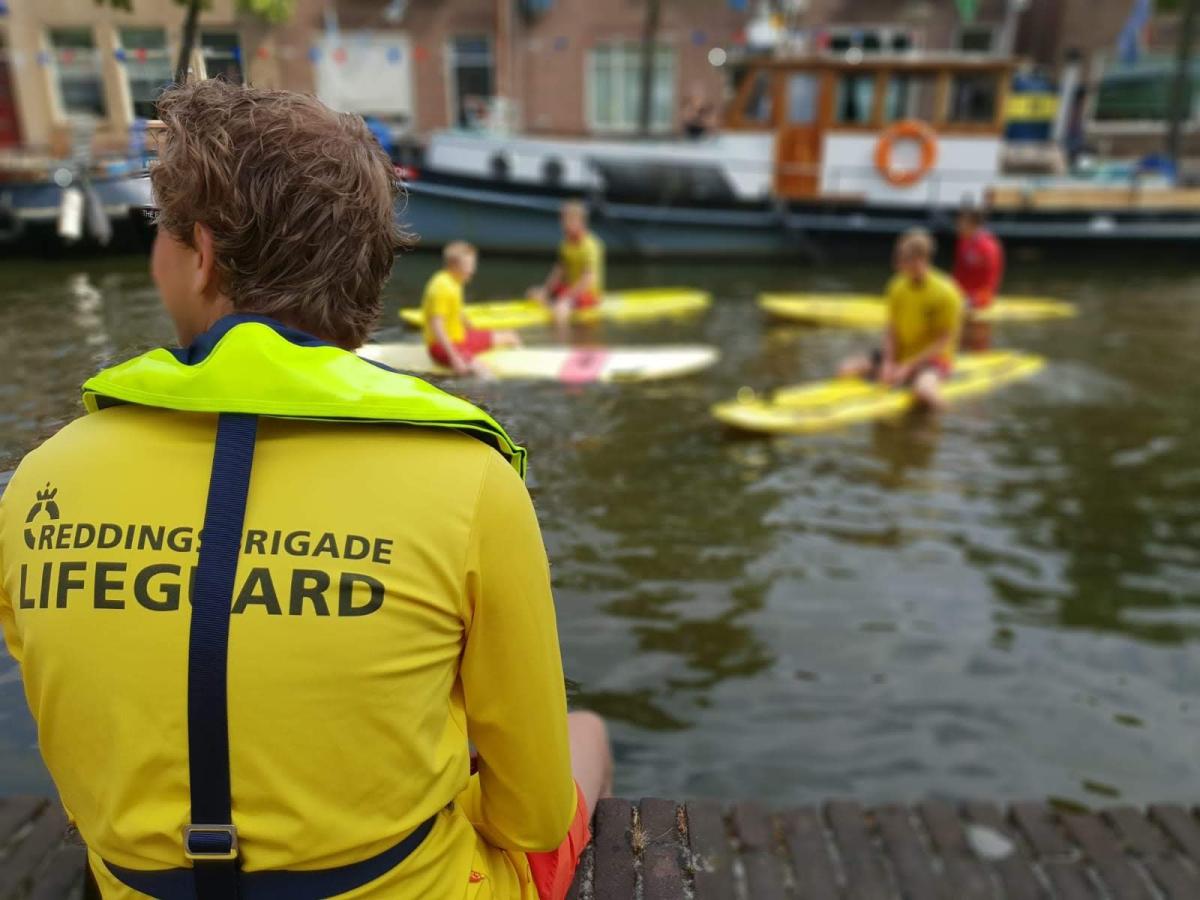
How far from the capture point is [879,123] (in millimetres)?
14461

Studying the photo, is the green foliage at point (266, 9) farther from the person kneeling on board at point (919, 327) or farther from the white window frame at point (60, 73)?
the person kneeling on board at point (919, 327)

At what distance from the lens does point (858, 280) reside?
45.8 ft

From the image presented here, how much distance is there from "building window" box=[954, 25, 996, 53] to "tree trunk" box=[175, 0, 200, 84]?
21.1m

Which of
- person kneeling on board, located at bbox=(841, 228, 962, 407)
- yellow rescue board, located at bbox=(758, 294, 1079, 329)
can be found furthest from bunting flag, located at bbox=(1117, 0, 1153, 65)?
person kneeling on board, located at bbox=(841, 228, 962, 407)

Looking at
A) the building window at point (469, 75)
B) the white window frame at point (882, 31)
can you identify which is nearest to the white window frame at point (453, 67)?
the building window at point (469, 75)

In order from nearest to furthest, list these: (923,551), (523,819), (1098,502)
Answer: (523,819) → (923,551) → (1098,502)

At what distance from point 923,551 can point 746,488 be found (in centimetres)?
117

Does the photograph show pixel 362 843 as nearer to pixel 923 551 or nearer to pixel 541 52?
pixel 923 551

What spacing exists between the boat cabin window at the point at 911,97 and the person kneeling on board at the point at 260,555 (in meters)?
14.7

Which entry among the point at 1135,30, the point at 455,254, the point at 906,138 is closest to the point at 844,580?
the point at 455,254

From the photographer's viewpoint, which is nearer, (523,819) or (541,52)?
(523,819)

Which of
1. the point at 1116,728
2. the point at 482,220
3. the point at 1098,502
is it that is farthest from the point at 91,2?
the point at 482,220

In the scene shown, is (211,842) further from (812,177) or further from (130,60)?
(812,177)

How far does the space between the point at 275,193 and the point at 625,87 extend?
2063 cm
